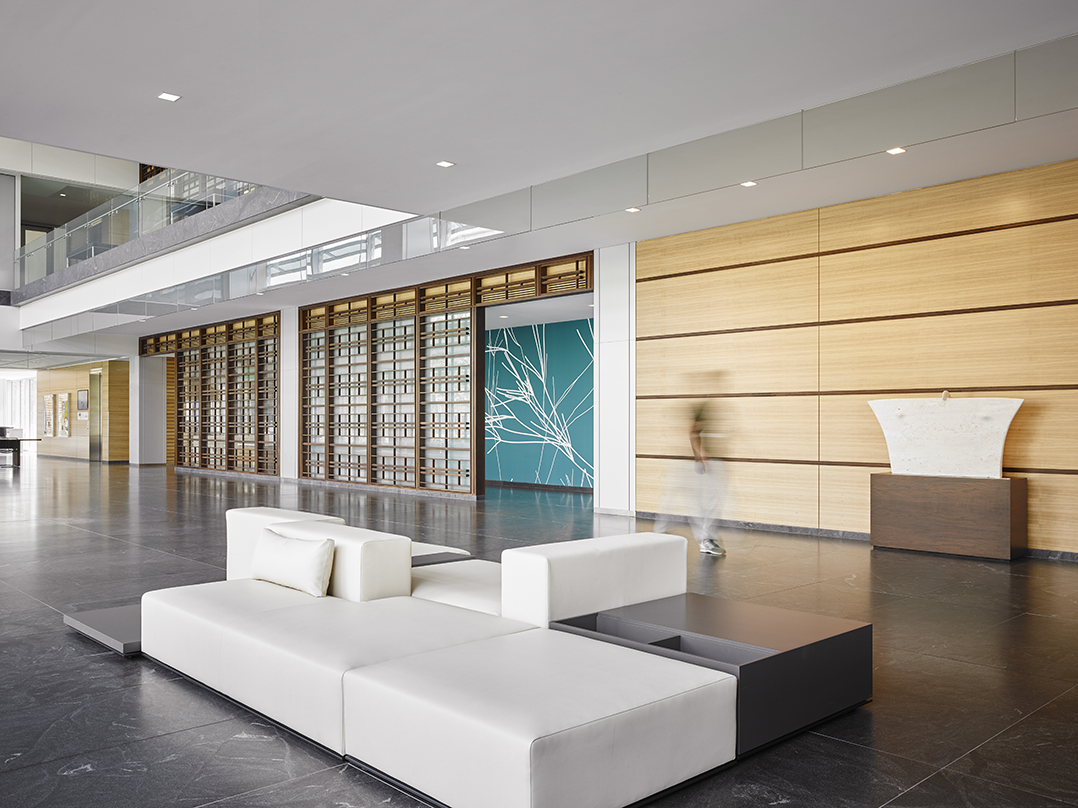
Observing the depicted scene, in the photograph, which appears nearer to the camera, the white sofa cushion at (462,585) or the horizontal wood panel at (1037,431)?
the white sofa cushion at (462,585)

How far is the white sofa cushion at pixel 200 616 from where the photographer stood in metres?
3.35

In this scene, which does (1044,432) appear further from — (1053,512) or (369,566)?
(369,566)

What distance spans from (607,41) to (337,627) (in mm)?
3706

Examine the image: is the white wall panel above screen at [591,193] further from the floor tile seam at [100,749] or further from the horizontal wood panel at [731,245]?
the floor tile seam at [100,749]

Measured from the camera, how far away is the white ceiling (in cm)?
468

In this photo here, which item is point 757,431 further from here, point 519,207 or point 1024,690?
point 1024,690

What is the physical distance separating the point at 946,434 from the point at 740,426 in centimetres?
209

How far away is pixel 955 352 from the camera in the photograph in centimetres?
712

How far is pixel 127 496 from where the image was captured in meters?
12.2

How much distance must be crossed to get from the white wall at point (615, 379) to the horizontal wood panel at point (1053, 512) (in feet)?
13.2

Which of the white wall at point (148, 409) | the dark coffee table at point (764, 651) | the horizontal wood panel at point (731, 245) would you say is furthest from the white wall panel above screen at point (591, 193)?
the white wall at point (148, 409)

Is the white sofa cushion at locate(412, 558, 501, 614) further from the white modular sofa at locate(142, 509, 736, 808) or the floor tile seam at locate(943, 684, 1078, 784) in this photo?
the floor tile seam at locate(943, 684, 1078, 784)

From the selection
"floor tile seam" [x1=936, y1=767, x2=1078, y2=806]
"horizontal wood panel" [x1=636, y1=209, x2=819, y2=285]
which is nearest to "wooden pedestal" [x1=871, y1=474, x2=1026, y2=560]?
"horizontal wood panel" [x1=636, y1=209, x2=819, y2=285]

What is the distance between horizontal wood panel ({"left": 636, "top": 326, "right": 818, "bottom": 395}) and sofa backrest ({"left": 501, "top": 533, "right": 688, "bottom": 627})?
489cm
